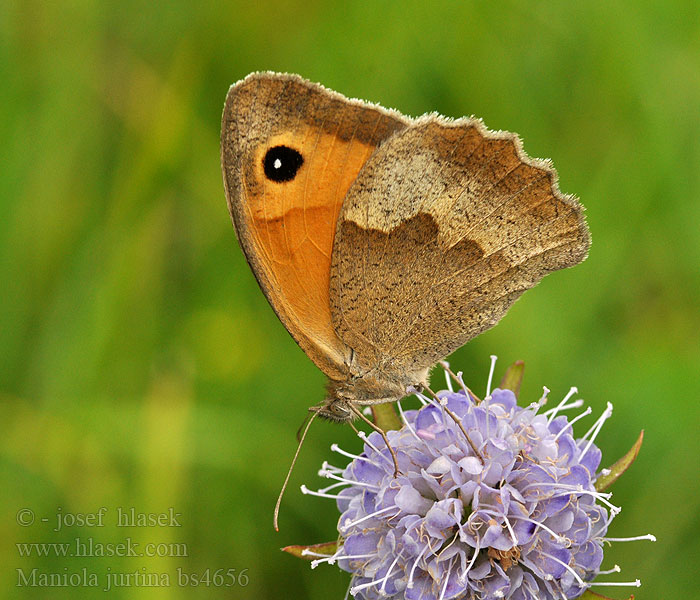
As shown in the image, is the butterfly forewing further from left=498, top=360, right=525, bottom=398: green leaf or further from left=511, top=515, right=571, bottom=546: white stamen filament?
left=511, top=515, right=571, bottom=546: white stamen filament

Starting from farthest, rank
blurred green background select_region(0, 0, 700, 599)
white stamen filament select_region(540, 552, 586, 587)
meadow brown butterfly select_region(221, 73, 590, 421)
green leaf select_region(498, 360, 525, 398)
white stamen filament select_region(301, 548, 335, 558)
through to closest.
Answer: blurred green background select_region(0, 0, 700, 599), meadow brown butterfly select_region(221, 73, 590, 421), green leaf select_region(498, 360, 525, 398), white stamen filament select_region(301, 548, 335, 558), white stamen filament select_region(540, 552, 586, 587)

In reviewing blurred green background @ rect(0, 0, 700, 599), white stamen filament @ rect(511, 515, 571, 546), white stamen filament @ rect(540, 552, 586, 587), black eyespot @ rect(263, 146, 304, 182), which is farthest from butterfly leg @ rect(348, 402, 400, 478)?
blurred green background @ rect(0, 0, 700, 599)

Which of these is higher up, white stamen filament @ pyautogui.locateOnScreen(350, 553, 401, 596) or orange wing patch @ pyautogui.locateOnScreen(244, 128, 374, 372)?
orange wing patch @ pyautogui.locateOnScreen(244, 128, 374, 372)

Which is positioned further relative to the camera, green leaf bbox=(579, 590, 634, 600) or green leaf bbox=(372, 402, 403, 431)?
green leaf bbox=(372, 402, 403, 431)

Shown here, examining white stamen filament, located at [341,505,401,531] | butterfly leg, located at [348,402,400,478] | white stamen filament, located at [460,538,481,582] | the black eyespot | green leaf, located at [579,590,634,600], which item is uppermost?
the black eyespot

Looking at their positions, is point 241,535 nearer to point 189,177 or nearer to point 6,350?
point 6,350

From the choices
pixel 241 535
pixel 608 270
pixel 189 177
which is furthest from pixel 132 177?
→ pixel 608 270

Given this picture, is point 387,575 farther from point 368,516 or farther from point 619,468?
point 619,468

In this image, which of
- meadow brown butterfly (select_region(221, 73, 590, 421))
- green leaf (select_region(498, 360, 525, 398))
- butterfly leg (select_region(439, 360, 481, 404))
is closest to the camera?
butterfly leg (select_region(439, 360, 481, 404))
